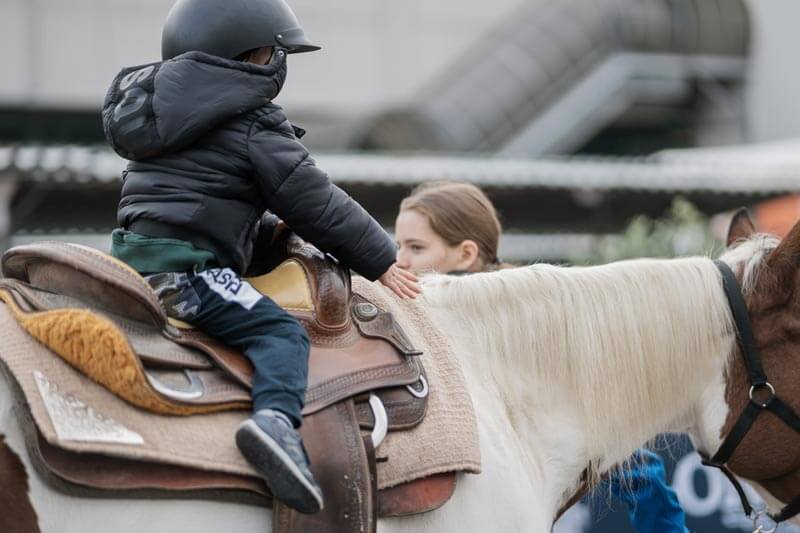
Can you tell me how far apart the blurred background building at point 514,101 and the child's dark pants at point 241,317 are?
8.92 metres

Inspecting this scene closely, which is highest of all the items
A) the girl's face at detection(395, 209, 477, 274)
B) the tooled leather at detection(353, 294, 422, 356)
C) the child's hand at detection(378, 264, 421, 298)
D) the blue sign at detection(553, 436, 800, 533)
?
the child's hand at detection(378, 264, 421, 298)

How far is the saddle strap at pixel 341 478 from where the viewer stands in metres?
2.45

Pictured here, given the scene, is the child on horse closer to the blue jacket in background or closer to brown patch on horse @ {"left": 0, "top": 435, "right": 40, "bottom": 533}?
brown patch on horse @ {"left": 0, "top": 435, "right": 40, "bottom": 533}

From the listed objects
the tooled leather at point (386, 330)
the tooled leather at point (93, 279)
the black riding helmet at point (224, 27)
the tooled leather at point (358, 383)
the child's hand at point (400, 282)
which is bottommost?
the tooled leather at point (358, 383)

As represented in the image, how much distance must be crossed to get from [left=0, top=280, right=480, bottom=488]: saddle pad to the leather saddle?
3 cm

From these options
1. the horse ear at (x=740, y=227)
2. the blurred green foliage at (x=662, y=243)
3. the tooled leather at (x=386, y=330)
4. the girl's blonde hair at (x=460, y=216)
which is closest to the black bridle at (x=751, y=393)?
the horse ear at (x=740, y=227)

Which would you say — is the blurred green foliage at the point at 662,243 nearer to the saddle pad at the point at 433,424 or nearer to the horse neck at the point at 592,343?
the horse neck at the point at 592,343

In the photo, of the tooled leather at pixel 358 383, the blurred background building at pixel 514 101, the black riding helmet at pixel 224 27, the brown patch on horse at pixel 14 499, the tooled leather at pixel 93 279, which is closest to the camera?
the brown patch on horse at pixel 14 499

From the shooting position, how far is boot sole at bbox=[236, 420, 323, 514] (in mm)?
2297

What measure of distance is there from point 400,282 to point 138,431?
0.87m

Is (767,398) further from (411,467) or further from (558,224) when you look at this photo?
(558,224)

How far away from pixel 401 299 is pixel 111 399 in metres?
0.92

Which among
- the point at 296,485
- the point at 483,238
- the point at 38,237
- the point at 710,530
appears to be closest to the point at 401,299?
the point at 296,485

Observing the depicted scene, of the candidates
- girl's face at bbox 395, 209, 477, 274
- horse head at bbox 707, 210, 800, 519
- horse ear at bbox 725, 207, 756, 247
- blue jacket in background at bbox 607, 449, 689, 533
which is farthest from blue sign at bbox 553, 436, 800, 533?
horse head at bbox 707, 210, 800, 519
